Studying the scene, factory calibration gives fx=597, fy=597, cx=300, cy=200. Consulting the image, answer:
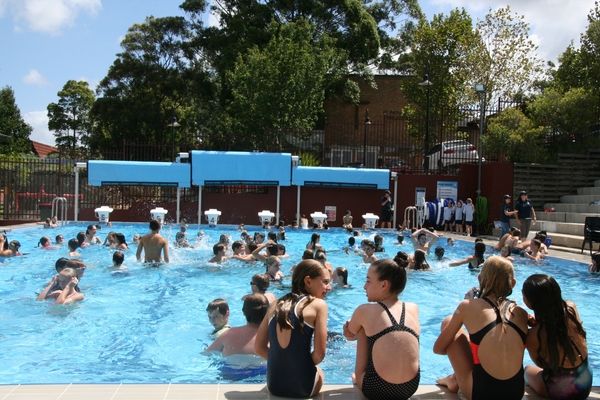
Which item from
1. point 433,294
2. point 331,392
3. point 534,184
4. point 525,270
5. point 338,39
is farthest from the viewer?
point 338,39

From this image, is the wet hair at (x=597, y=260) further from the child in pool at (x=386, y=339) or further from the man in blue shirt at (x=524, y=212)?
the child in pool at (x=386, y=339)

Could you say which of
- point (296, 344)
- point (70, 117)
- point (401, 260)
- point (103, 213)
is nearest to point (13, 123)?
→ point (70, 117)

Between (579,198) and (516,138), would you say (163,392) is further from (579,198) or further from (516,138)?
(516,138)

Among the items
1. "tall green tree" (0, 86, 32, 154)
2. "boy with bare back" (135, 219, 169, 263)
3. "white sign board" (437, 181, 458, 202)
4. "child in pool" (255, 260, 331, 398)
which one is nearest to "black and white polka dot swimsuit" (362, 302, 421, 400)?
"child in pool" (255, 260, 331, 398)

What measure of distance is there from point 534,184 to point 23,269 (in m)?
19.0

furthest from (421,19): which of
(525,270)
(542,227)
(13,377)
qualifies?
(13,377)

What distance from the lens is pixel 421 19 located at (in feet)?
122

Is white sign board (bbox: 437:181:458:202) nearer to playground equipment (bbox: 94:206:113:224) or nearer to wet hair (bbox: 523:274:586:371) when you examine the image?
playground equipment (bbox: 94:206:113:224)

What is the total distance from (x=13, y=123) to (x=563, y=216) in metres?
45.2

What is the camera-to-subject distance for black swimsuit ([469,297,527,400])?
4.14 meters

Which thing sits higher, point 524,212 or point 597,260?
point 524,212

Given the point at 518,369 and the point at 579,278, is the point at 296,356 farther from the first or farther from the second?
the point at 579,278

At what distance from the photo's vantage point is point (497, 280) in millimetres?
4242

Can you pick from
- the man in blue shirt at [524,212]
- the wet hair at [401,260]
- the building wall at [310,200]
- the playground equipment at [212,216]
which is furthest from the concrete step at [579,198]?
the playground equipment at [212,216]
